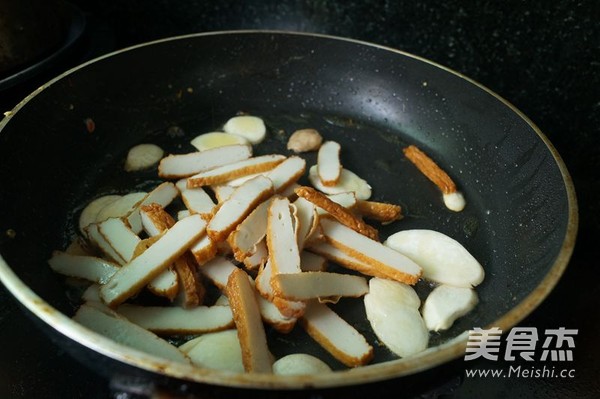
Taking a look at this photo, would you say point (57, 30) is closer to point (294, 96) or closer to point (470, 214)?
point (294, 96)

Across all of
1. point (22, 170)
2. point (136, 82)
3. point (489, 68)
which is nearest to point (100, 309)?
point (22, 170)

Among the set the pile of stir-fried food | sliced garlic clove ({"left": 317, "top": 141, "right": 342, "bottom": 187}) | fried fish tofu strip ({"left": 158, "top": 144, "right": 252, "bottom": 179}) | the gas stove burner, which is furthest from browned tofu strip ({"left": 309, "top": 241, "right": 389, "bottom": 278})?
the gas stove burner

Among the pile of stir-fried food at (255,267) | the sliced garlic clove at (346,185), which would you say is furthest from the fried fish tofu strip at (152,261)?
the sliced garlic clove at (346,185)

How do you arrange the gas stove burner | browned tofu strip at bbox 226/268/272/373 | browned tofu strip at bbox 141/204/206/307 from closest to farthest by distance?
browned tofu strip at bbox 226/268/272/373 < browned tofu strip at bbox 141/204/206/307 < the gas stove burner

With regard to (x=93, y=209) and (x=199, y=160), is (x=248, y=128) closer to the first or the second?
(x=199, y=160)

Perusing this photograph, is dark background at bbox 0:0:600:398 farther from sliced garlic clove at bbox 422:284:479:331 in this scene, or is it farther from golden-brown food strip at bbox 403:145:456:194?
golden-brown food strip at bbox 403:145:456:194

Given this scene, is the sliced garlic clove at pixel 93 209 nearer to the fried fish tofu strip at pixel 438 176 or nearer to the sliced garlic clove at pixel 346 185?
the sliced garlic clove at pixel 346 185
